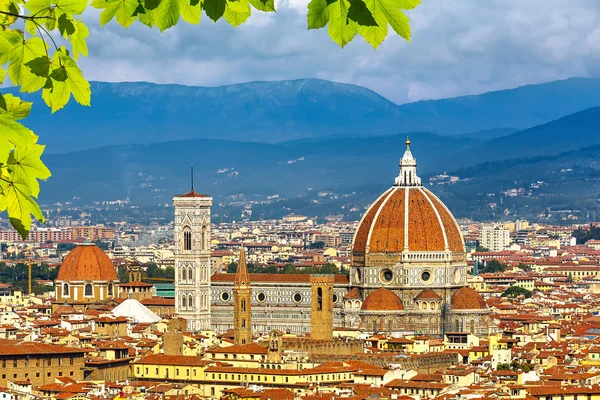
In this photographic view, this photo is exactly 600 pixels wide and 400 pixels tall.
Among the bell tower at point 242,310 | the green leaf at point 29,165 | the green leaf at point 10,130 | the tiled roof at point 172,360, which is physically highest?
the green leaf at point 10,130

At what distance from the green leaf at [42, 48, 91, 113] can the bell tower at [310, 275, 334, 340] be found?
55034mm

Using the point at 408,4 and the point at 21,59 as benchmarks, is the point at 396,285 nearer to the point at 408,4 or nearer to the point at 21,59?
the point at 21,59

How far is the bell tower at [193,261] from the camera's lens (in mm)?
69688

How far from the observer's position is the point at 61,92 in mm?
5512

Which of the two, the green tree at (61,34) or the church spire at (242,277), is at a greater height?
the green tree at (61,34)

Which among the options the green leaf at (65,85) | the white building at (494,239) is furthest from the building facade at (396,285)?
the white building at (494,239)

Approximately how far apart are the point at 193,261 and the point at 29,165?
6519 centimetres

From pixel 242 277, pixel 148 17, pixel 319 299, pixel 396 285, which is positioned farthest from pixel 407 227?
pixel 148 17

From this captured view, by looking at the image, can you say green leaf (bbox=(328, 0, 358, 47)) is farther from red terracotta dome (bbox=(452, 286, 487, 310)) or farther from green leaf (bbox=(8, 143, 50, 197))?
red terracotta dome (bbox=(452, 286, 487, 310))

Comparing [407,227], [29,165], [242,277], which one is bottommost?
[242,277]

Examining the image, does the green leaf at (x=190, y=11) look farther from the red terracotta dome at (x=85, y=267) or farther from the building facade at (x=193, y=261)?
the red terracotta dome at (x=85, y=267)

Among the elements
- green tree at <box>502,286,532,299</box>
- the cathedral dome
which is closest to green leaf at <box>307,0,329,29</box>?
the cathedral dome

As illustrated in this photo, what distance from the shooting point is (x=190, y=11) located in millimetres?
5434

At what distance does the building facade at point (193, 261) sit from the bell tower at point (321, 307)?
18.6 ft
